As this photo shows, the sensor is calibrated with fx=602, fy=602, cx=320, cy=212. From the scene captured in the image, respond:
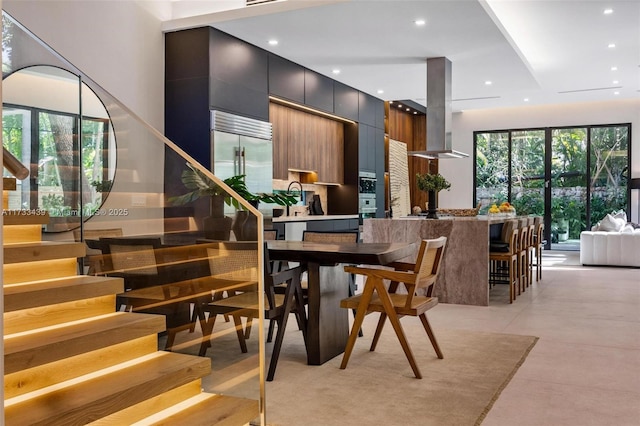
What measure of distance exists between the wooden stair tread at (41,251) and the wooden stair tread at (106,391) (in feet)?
2.54

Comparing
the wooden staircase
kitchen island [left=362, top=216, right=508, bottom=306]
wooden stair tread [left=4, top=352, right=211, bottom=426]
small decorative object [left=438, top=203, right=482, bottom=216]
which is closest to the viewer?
wooden stair tread [left=4, top=352, right=211, bottom=426]

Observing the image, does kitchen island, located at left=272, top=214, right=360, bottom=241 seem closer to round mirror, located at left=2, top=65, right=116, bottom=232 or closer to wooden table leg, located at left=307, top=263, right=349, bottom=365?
wooden table leg, located at left=307, top=263, right=349, bottom=365

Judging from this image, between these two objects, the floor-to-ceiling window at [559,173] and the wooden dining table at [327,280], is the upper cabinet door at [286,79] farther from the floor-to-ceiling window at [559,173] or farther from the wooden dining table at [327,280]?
the floor-to-ceiling window at [559,173]

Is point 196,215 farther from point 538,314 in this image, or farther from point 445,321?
point 538,314

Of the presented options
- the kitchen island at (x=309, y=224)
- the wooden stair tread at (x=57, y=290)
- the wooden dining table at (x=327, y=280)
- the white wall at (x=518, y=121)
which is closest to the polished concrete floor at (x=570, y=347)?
the wooden dining table at (x=327, y=280)

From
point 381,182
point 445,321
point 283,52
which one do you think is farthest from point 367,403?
point 381,182

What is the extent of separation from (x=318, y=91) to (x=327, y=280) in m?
5.07

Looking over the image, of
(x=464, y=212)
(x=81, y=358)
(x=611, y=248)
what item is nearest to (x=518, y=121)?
(x=611, y=248)

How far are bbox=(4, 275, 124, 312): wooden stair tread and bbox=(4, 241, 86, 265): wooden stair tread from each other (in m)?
0.12

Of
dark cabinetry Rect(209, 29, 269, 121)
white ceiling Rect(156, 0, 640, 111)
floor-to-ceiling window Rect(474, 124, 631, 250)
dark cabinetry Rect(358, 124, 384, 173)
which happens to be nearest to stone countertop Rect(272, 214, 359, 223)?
dark cabinetry Rect(358, 124, 384, 173)

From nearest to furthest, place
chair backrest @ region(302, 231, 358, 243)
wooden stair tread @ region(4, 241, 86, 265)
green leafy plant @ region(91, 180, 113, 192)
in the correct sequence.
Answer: wooden stair tread @ region(4, 241, 86, 265)
green leafy plant @ region(91, 180, 113, 192)
chair backrest @ region(302, 231, 358, 243)

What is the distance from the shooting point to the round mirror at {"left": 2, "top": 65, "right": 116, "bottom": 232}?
3279mm

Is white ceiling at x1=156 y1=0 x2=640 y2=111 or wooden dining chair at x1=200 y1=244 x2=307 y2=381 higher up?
white ceiling at x1=156 y1=0 x2=640 y2=111

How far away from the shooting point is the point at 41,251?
3.15 meters
